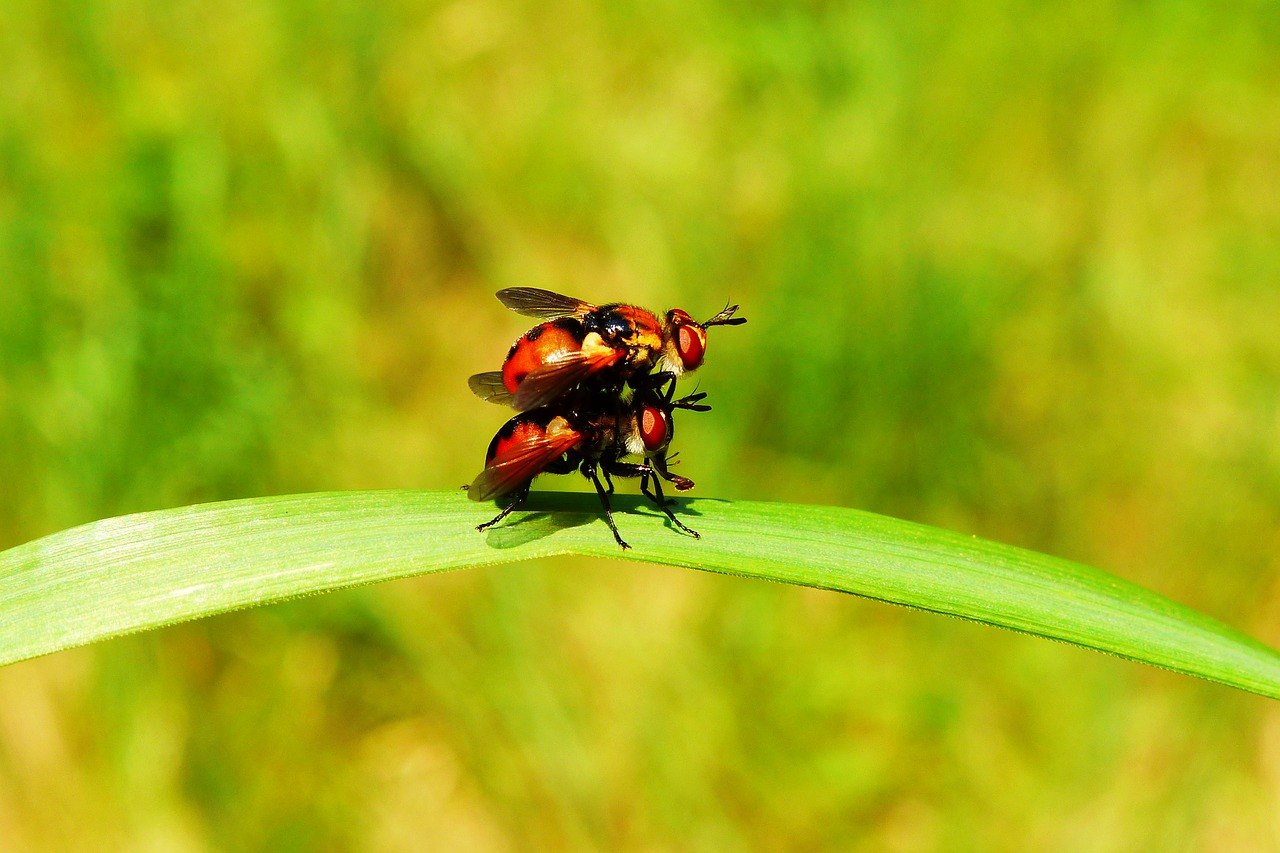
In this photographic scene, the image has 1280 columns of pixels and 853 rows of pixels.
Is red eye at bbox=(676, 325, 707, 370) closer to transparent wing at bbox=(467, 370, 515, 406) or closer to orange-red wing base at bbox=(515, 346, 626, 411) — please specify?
orange-red wing base at bbox=(515, 346, 626, 411)

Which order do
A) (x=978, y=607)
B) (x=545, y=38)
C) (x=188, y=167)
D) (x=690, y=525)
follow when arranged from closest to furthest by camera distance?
1. (x=978, y=607)
2. (x=690, y=525)
3. (x=188, y=167)
4. (x=545, y=38)

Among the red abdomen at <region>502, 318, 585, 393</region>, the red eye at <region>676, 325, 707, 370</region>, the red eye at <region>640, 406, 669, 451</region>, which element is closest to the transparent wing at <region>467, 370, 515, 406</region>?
the red abdomen at <region>502, 318, 585, 393</region>

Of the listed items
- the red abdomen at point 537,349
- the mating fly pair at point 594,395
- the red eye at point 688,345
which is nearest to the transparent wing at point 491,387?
the mating fly pair at point 594,395

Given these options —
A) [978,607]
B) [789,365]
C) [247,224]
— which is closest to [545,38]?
[247,224]

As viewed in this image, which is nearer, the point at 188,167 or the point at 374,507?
the point at 374,507

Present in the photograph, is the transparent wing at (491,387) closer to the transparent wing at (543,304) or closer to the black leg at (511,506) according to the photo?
A: the transparent wing at (543,304)

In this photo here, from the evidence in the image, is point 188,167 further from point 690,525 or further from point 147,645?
point 690,525

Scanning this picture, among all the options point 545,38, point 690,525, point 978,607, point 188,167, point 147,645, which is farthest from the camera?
point 545,38

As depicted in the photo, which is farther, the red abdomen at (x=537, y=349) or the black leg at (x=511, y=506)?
the red abdomen at (x=537, y=349)
